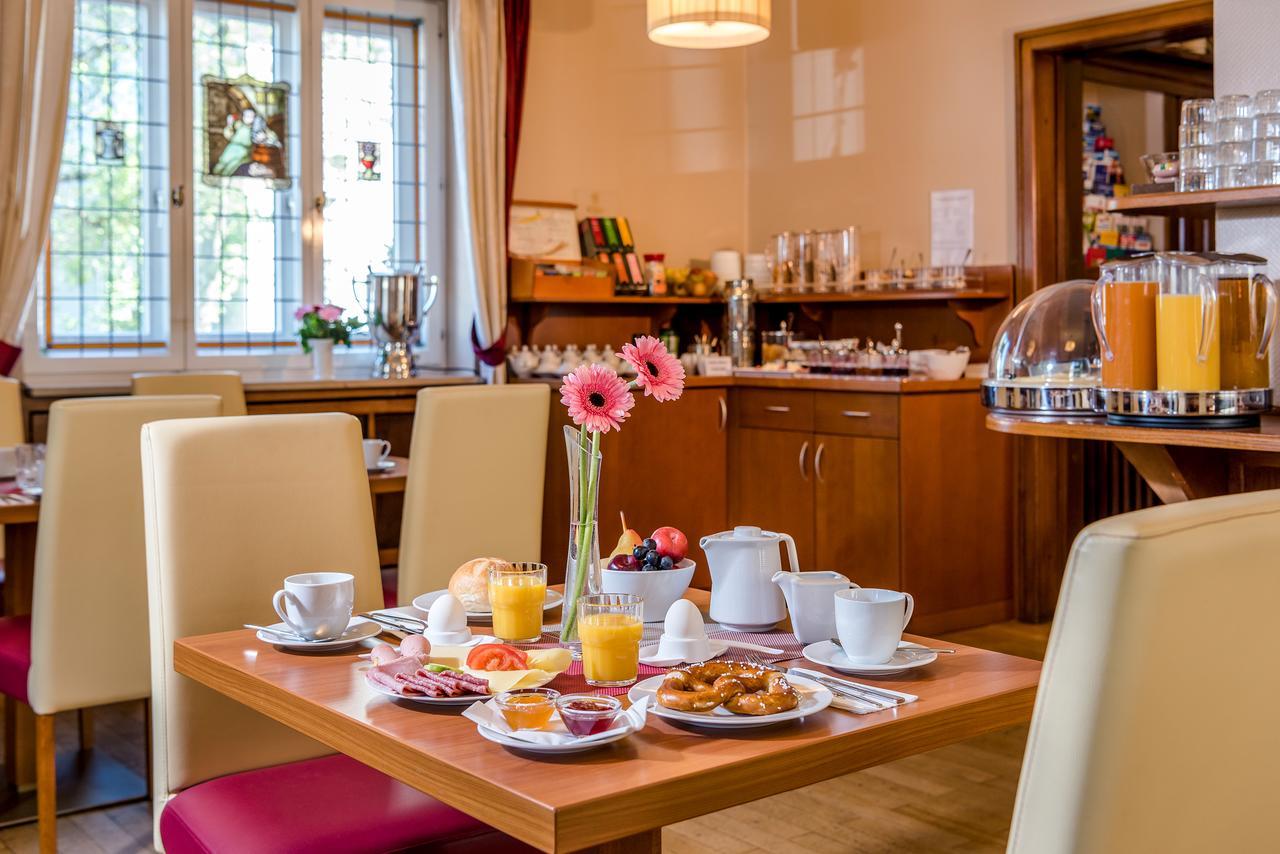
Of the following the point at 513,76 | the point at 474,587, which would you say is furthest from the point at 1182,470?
the point at 513,76

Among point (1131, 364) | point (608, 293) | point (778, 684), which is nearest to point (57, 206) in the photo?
point (608, 293)

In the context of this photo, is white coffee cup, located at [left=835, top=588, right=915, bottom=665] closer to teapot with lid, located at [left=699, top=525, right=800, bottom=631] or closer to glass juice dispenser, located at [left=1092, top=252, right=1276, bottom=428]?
teapot with lid, located at [left=699, top=525, right=800, bottom=631]

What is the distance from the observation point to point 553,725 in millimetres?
1310

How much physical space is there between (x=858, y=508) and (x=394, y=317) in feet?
6.18

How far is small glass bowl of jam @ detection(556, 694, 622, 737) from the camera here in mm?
1254

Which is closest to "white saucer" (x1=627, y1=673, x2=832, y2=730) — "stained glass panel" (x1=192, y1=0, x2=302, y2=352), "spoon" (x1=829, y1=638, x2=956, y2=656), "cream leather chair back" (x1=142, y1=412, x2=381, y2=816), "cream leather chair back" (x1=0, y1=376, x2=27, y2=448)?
"spoon" (x1=829, y1=638, x2=956, y2=656)

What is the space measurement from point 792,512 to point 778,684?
3.81m

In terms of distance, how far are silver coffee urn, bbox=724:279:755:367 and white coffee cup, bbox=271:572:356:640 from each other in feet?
13.4

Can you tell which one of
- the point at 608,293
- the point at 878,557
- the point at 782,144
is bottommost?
the point at 878,557

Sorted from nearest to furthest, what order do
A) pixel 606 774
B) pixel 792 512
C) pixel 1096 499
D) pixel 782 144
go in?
pixel 606 774, pixel 792 512, pixel 1096 499, pixel 782 144

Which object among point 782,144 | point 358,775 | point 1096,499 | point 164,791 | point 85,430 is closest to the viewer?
point 358,775

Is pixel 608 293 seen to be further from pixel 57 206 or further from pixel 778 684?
pixel 778 684

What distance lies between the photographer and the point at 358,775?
1.85 meters

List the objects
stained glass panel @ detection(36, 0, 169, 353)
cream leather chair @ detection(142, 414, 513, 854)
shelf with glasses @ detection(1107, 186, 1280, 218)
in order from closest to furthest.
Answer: cream leather chair @ detection(142, 414, 513, 854) → shelf with glasses @ detection(1107, 186, 1280, 218) → stained glass panel @ detection(36, 0, 169, 353)
